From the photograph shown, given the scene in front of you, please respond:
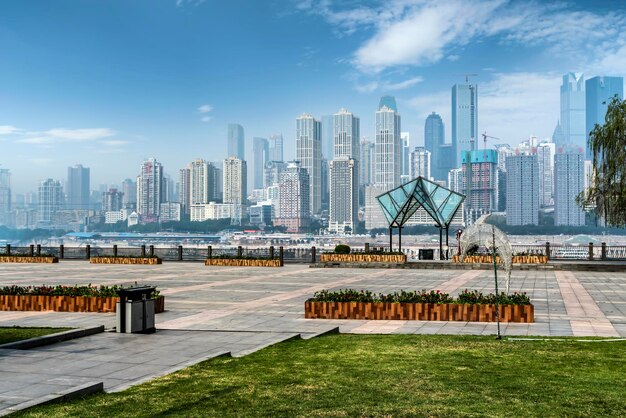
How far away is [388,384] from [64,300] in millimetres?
12136

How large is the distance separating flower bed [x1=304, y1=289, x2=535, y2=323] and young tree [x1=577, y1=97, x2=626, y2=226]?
2393 centimetres

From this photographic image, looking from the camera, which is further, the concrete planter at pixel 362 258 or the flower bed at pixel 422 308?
the concrete planter at pixel 362 258

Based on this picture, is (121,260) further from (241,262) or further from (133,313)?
(133,313)

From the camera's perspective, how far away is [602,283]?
2753 centimetres

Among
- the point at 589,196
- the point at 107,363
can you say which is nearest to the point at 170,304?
the point at 107,363

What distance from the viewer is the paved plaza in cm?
932

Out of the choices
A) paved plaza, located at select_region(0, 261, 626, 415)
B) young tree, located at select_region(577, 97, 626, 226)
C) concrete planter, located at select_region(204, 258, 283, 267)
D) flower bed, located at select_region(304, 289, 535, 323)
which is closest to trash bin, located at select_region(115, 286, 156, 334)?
paved plaza, located at select_region(0, 261, 626, 415)

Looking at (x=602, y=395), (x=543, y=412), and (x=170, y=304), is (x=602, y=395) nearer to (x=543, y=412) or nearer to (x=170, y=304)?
(x=543, y=412)

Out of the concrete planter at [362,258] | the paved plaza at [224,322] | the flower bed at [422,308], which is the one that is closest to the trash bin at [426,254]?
Answer: the concrete planter at [362,258]

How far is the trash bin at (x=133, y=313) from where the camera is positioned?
13062 millimetres

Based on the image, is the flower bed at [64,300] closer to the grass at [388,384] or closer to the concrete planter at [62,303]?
the concrete planter at [62,303]

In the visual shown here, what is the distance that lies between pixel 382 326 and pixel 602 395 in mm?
7272

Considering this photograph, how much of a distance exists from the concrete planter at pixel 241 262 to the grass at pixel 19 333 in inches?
1003

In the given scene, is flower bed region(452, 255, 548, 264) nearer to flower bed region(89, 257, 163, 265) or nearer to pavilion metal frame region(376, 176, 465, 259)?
pavilion metal frame region(376, 176, 465, 259)
